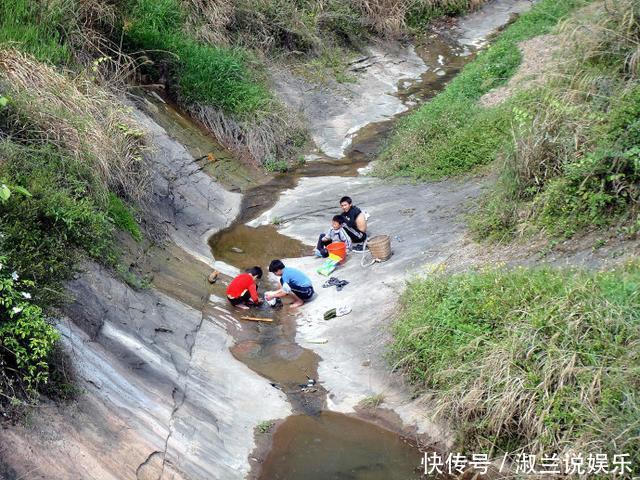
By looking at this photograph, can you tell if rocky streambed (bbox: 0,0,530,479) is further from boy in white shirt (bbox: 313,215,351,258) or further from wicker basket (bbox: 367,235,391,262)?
boy in white shirt (bbox: 313,215,351,258)

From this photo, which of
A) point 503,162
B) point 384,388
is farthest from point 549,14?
point 384,388

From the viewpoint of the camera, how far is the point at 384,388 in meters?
9.66

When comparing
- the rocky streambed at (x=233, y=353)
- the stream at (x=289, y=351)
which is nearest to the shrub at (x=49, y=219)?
the rocky streambed at (x=233, y=353)

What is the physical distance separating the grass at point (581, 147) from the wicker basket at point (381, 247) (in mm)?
1334

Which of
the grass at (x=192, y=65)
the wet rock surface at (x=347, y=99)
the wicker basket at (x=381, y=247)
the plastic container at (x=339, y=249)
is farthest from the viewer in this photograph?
the wet rock surface at (x=347, y=99)

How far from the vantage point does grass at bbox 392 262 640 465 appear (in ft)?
24.7

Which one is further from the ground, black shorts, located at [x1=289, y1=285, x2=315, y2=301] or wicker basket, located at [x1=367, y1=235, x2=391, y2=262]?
wicker basket, located at [x1=367, y1=235, x2=391, y2=262]

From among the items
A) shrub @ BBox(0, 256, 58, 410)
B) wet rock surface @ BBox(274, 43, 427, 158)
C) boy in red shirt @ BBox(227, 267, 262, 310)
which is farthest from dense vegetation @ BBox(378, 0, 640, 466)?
wet rock surface @ BBox(274, 43, 427, 158)

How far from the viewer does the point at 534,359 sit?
26.9 feet

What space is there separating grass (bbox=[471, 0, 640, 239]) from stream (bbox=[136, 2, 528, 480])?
3.23 m

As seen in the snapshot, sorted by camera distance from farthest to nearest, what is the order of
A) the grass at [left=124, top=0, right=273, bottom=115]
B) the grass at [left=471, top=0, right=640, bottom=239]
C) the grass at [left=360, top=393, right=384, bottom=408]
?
the grass at [left=124, top=0, right=273, bottom=115] → the grass at [left=471, top=0, right=640, bottom=239] → the grass at [left=360, top=393, right=384, bottom=408]

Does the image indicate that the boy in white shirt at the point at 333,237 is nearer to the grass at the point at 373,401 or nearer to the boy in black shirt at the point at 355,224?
the boy in black shirt at the point at 355,224

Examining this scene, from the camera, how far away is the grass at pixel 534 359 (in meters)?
7.52

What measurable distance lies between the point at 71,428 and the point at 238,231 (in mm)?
7551
